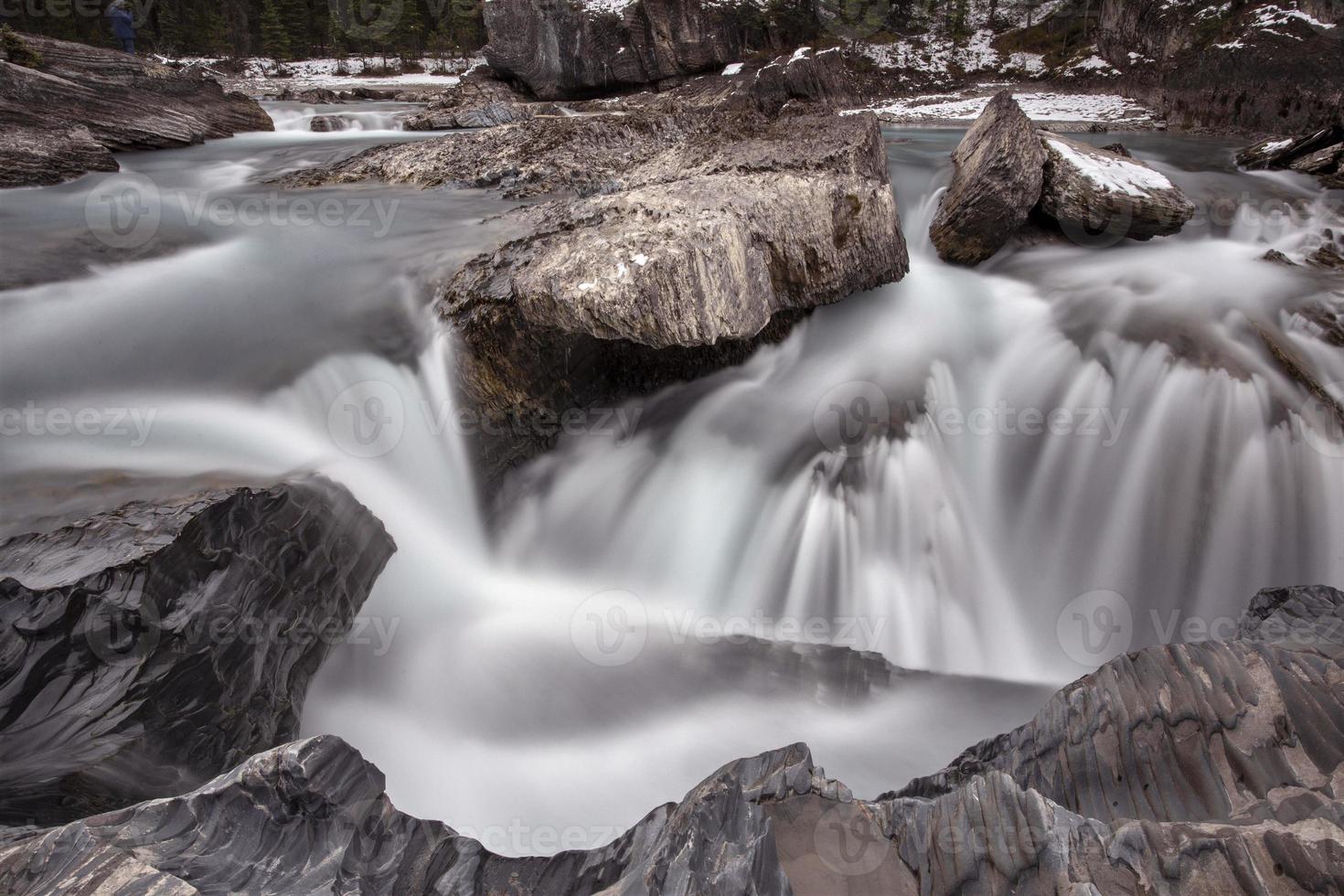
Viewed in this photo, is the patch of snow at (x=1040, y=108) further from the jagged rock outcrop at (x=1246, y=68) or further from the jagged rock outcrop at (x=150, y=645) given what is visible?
the jagged rock outcrop at (x=150, y=645)

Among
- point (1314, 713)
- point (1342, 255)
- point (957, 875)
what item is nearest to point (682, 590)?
point (957, 875)

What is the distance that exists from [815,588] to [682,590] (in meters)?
0.85

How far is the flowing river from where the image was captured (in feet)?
11.4

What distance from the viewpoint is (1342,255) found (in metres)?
5.61

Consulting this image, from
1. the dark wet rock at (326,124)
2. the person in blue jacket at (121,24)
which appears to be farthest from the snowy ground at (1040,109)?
the person in blue jacket at (121,24)

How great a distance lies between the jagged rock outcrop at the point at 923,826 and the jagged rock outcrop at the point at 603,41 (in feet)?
58.3

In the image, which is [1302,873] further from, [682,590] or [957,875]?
[682,590]

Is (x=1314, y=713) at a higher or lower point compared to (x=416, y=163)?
lower

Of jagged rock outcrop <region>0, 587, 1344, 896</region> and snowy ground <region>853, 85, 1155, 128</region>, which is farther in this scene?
snowy ground <region>853, 85, 1155, 128</region>

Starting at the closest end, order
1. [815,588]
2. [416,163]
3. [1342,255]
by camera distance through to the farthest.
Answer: [815,588] < [1342,255] < [416,163]

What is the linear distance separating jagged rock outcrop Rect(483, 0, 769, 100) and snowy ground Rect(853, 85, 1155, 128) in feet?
16.2

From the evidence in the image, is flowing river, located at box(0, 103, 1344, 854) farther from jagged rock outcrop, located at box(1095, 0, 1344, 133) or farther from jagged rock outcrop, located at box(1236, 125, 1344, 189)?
jagged rock outcrop, located at box(1095, 0, 1344, 133)

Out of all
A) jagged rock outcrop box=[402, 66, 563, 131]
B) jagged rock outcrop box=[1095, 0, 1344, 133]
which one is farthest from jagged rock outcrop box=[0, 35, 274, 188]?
jagged rock outcrop box=[1095, 0, 1344, 133]

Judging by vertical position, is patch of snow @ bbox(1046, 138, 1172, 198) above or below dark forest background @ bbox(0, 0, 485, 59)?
below
